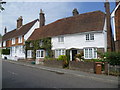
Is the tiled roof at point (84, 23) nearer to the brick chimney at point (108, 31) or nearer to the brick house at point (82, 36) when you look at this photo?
the brick house at point (82, 36)

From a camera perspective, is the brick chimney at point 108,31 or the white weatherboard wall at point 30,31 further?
the white weatherboard wall at point 30,31

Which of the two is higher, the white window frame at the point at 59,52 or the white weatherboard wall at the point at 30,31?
the white weatherboard wall at the point at 30,31

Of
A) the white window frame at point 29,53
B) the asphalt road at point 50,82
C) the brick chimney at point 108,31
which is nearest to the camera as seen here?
the asphalt road at point 50,82

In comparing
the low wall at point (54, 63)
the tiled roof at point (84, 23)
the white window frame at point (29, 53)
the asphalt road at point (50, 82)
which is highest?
the tiled roof at point (84, 23)

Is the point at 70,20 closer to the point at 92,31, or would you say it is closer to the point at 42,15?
the point at 92,31

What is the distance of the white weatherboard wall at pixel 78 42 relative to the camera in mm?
17859

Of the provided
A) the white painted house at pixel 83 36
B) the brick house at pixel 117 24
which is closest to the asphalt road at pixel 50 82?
the brick house at pixel 117 24

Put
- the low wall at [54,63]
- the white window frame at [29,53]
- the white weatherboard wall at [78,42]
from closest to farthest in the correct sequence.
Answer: the low wall at [54,63] → the white weatherboard wall at [78,42] → the white window frame at [29,53]

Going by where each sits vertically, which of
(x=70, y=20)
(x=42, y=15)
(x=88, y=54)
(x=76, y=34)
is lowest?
(x=88, y=54)

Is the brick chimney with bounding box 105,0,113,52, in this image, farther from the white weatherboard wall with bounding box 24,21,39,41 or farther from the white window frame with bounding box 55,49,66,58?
the white weatherboard wall with bounding box 24,21,39,41

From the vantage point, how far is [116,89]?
747 centimetres

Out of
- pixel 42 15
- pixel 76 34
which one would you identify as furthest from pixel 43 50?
pixel 42 15

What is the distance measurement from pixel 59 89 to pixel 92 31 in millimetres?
13163

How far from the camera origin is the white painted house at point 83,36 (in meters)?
18.0
